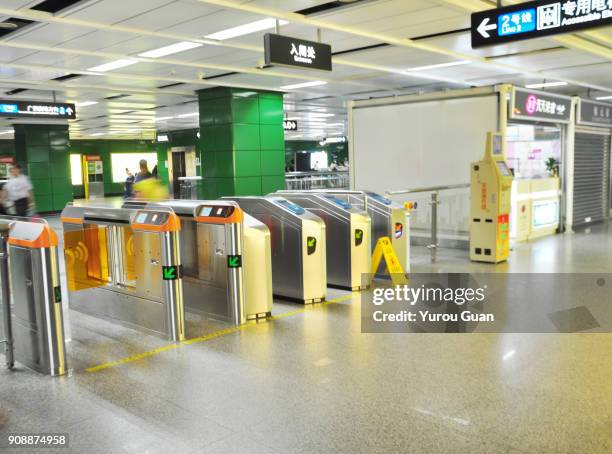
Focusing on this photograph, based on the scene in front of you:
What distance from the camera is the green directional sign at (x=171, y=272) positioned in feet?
15.9

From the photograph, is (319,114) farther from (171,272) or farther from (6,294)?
(6,294)

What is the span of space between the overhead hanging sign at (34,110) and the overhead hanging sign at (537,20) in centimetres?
781

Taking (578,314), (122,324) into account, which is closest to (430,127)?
(578,314)

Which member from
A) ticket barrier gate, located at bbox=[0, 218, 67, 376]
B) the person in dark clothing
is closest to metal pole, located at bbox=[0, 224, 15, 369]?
ticket barrier gate, located at bbox=[0, 218, 67, 376]

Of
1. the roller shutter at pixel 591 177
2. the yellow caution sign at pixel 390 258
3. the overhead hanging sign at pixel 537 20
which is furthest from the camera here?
the roller shutter at pixel 591 177

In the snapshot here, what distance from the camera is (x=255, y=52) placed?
25.6 feet

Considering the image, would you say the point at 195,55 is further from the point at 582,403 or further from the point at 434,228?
the point at 582,403

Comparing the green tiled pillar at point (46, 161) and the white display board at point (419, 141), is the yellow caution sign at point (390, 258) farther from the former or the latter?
the green tiled pillar at point (46, 161)

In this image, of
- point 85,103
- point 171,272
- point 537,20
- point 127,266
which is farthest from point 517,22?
point 85,103

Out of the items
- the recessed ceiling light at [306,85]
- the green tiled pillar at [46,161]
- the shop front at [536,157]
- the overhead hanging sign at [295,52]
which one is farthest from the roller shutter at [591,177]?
the green tiled pillar at [46,161]

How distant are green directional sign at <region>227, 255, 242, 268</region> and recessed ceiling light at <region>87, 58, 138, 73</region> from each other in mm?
4197

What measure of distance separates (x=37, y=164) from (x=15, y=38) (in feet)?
42.0

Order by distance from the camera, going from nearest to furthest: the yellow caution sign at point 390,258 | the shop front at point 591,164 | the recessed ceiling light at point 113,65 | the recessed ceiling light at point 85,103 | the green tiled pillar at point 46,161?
the yellow caution sign at point 390,258
the recessed ceiling light at point 113,65
the shop front at point 591,164
the recessed ceiling light at point 85,103
the green tiled pillar at point 46,161

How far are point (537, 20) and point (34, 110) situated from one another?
8.44 meters
